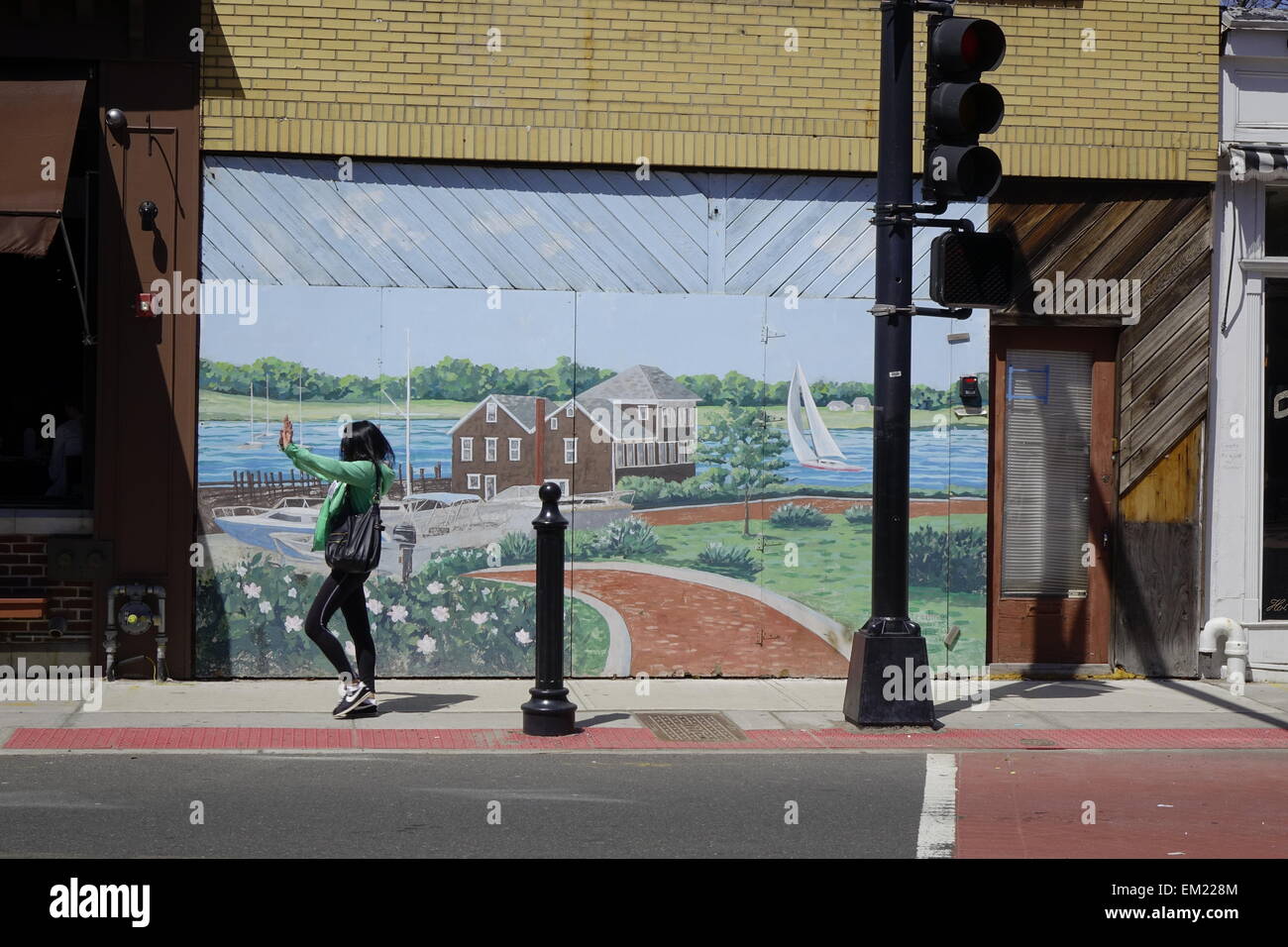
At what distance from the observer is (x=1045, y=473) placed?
11.6 m

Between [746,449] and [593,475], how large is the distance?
1.21 meters

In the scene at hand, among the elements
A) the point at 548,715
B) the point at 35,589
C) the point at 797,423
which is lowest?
the point at 548,715

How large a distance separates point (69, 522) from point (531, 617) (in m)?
3.43

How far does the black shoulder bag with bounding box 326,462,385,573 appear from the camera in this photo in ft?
29.6

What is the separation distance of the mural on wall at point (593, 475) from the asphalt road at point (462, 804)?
2590mm

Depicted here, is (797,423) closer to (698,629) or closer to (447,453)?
(698,629)

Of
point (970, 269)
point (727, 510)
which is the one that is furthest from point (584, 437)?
point (970, 269)

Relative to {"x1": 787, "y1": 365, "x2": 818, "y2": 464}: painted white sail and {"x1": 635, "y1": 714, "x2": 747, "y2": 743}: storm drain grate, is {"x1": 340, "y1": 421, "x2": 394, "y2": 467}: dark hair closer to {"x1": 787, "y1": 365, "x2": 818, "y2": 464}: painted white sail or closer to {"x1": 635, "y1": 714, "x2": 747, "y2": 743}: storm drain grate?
{"x1": 635, "y1": 714, "x2": 747, "y2": 743}: storm drain grate

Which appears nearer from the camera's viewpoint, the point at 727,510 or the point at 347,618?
the point at 347,618

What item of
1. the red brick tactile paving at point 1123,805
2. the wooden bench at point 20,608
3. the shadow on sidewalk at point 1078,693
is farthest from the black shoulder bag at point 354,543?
the shadow on sidewalk at point 1078,693

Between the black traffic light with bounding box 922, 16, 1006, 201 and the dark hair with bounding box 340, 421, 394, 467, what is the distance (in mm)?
3860

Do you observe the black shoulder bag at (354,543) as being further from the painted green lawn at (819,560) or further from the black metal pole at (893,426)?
the black metal pole at (893,426)

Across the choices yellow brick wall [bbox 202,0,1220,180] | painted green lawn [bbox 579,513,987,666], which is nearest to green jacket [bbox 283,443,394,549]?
painted green lawn [bbox 579,513,987,666]

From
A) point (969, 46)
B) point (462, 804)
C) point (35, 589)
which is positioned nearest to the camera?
point (462, 804)
